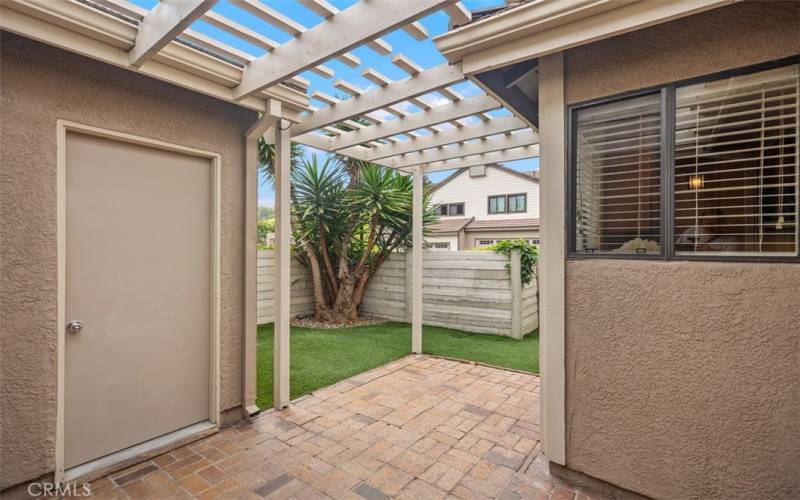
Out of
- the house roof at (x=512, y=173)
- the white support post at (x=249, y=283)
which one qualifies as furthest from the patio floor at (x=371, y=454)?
the house roof at (x=512, y=173)

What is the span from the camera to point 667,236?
244cm

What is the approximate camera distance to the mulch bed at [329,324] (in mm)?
7897

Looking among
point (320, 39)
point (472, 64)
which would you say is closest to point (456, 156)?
point (472, 64)

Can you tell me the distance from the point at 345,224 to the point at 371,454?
5.45 meters

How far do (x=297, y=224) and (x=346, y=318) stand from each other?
2.28m

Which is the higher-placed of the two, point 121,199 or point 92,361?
point 121,199

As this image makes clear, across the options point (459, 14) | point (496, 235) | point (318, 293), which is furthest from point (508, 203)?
point (459, 14)

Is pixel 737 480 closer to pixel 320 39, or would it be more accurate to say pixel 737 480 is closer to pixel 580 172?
pixel 580 172

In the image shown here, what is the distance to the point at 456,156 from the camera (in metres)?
5.52

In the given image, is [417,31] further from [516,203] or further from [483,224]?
[516,203]

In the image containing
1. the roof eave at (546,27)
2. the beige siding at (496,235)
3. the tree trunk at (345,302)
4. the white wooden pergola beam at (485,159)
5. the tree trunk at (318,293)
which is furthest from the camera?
the beige siding at (496,235)

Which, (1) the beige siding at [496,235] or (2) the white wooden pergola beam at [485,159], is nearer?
(2) the white wooden pergola beam at [485,159]

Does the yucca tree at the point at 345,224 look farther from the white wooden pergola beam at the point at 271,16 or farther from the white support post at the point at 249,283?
the white wooden pergola beam at the point at 271,16

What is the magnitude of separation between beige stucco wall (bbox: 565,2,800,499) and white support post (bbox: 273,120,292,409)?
2.72m
